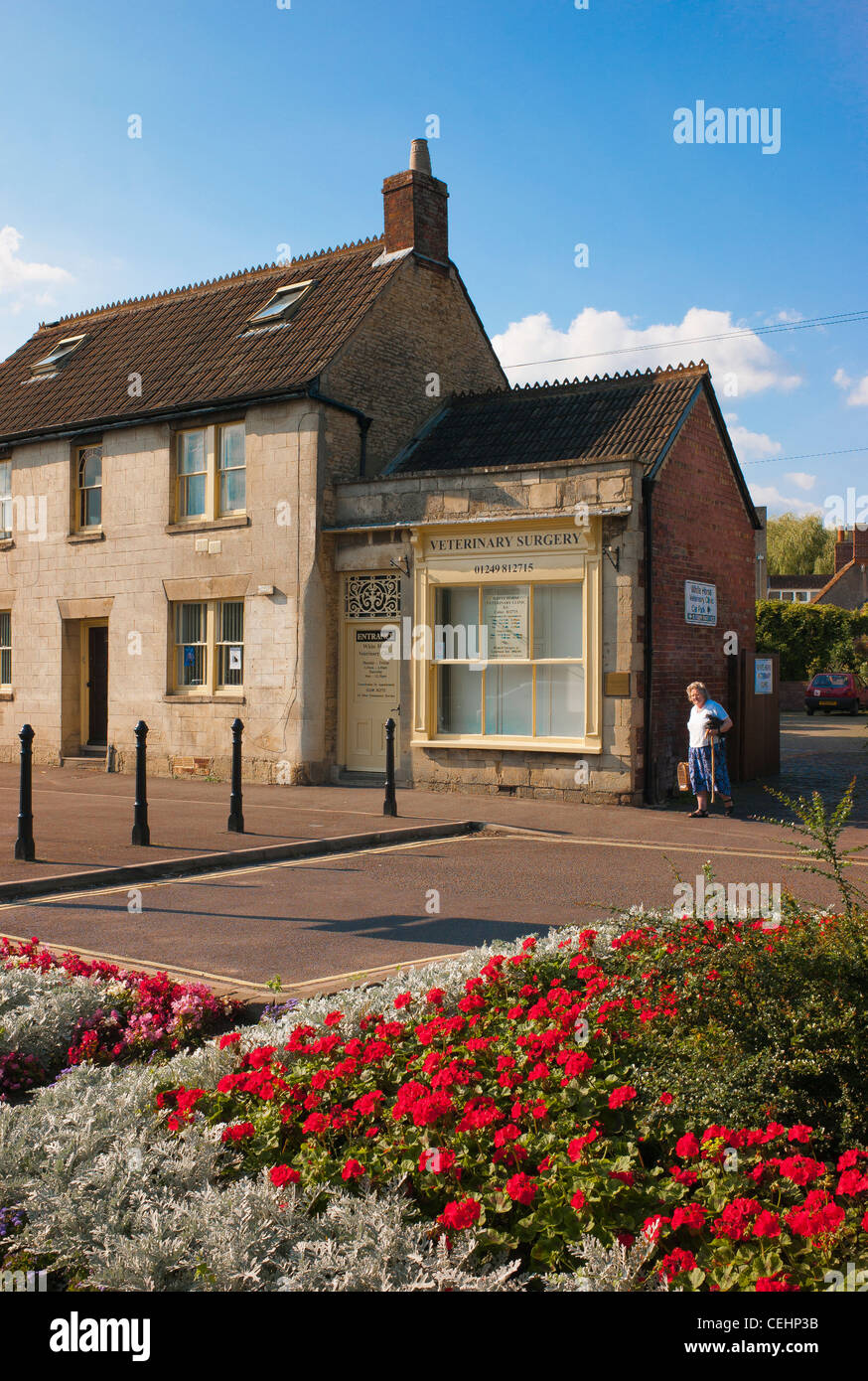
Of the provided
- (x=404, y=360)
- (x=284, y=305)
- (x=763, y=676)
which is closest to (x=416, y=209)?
(x=404, y=360)

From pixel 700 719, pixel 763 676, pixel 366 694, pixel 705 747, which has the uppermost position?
pixel 763 676

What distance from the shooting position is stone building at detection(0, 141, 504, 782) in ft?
58.4

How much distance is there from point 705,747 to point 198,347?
1194 centimetres

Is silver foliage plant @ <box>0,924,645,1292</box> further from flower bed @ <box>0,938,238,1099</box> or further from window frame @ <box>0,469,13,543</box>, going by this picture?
window frame @ <box>0,469,13,543</box>

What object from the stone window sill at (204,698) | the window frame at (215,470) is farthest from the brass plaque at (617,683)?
the window frame at (215,470)

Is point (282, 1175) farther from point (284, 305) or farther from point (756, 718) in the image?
point (284, 305)

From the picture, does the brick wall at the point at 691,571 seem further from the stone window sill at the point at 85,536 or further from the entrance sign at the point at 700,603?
the stone window sill at the point at 85,536

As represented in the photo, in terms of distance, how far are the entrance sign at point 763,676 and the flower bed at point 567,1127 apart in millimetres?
13663

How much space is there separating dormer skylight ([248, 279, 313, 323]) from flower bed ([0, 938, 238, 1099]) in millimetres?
15964

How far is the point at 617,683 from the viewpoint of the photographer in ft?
49.5

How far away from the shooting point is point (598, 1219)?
3.34 m

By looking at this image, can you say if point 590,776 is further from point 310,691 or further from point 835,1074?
point 835,1074

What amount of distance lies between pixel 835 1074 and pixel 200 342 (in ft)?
62.5
